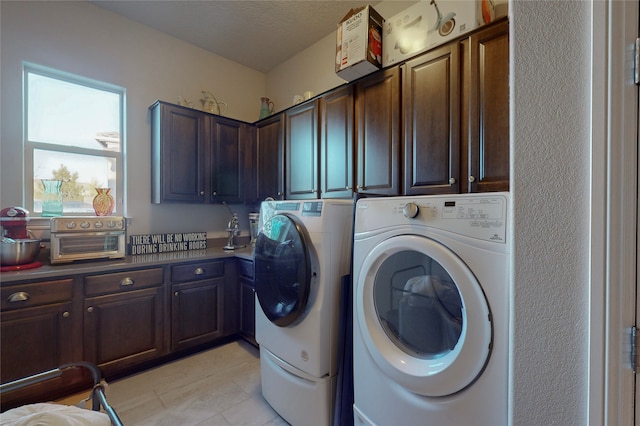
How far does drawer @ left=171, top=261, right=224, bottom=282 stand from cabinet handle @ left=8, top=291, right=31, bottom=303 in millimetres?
785

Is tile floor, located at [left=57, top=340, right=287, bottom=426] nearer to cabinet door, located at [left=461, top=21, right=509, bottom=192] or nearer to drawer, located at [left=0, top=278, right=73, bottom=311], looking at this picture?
drawer, located at [left=0, top=278, right=73, bottom=311]

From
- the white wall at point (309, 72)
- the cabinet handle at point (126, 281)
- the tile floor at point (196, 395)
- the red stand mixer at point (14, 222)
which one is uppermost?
the white wall at point (309, 72)

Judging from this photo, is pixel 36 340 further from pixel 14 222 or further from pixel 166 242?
pixel 166 242

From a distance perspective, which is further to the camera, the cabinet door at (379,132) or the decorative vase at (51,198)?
the decorative vase at (51,198)

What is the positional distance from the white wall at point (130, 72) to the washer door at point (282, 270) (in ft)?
5.03

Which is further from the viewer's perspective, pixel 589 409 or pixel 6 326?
pixel 6 326

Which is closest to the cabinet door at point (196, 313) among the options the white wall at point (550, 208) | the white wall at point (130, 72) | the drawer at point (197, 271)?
the drawer at point (197, 271)

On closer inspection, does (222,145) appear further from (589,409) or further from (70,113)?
(589,409)

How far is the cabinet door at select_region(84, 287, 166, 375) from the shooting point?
5.95 ft

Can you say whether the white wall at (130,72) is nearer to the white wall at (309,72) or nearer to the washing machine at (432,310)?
the white wall at (309,72)

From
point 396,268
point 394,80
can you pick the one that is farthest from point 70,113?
point 396,268

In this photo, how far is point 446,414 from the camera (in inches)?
36.9

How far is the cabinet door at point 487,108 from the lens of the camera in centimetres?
135

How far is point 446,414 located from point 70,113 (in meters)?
3.26
